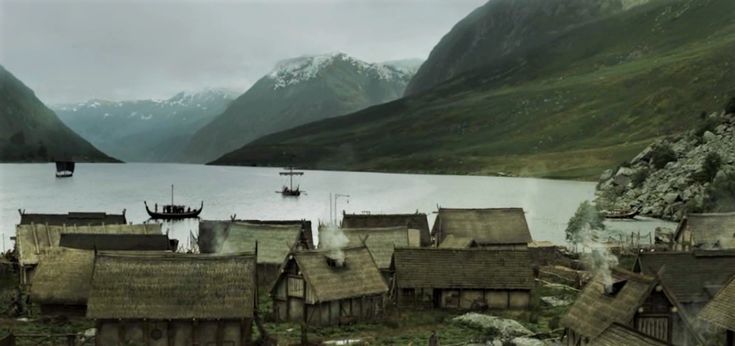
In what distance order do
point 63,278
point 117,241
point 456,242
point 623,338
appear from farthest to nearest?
point 456,242 < point 117,241 < point 63,278 < point 623,338

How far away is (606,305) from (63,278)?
114ft

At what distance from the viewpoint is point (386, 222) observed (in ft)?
232

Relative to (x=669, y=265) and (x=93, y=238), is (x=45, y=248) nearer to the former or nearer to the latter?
(x=93, y=238)

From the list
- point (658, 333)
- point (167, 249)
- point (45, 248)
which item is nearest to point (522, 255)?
point (658, 333)

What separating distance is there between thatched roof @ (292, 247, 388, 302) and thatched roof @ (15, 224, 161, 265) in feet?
74.8

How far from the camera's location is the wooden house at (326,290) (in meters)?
46.0

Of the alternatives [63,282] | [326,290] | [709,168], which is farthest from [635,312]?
[709,168]

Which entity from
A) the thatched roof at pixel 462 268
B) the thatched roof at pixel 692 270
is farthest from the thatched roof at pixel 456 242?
the thatched roof at pixel 692 270

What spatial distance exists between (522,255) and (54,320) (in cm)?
3262

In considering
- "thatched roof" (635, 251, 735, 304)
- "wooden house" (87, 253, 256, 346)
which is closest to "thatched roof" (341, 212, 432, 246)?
"wooden house" (87, 253, 256, 346)

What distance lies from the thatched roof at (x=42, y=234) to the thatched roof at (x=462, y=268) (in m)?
25.0

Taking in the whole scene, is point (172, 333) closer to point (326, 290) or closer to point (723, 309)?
point (326, 290)

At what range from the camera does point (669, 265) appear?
141 ft

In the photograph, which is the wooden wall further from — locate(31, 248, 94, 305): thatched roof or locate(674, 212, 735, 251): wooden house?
locate(674, 212, 735, 251): wooden house
